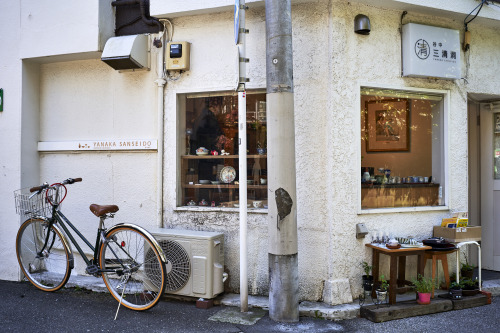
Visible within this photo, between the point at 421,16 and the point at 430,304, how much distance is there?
3869 millimetres

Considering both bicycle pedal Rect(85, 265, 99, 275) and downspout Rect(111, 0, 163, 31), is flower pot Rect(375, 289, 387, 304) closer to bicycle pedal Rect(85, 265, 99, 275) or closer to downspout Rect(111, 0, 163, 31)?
bicycle pedal Rect(85, 265, 99, 275)

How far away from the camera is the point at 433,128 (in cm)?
616

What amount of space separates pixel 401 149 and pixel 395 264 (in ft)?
6.69

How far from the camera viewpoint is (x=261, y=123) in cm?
580

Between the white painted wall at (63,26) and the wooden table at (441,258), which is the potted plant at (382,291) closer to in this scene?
the wooden table at (441,258)

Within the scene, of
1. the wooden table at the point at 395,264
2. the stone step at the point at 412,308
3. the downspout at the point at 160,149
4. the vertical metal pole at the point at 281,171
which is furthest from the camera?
the downspout at the point at 160,149

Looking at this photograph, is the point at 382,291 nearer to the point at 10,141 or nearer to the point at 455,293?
the point at 455,293

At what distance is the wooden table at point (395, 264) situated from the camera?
4.93 meters

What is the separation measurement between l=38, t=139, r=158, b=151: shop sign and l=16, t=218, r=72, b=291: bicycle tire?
129 cm

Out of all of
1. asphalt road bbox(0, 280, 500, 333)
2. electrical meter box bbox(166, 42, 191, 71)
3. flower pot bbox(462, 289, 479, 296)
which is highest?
electrical meter box bbox(166, 42, 191, 71)

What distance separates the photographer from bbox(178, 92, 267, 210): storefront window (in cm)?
579

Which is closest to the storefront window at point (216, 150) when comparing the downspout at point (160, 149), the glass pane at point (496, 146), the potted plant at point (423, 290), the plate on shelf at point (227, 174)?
the plate on shelf at point (227, 174)

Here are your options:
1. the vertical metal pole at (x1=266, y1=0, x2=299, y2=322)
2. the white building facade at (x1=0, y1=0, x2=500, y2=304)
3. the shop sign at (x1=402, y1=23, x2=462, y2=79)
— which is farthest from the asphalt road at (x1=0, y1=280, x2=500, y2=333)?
the shop sign at (x1=402, y1=23, x2=462, y2=79)

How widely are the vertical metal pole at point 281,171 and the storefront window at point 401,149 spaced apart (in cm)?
149
